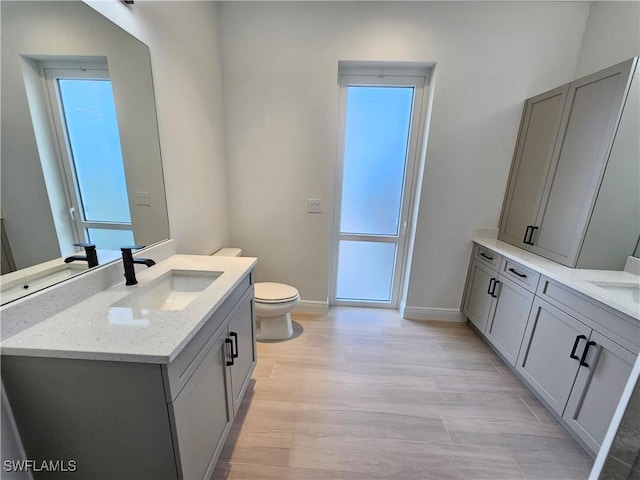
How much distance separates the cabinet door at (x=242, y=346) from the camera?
132 centimetres

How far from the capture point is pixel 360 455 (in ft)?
4.32

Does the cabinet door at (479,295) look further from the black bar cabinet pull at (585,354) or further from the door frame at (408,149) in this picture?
the black bar cabinet pull at (585,354)

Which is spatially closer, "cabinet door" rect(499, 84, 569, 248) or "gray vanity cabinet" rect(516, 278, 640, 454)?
"gray vanity cabinet" rect(516, 278, 640, 454)

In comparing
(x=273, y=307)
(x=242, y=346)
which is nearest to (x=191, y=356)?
(x=242, y=346)

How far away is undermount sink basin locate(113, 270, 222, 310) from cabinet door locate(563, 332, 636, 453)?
1986 mm

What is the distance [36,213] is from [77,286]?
1.02 ft

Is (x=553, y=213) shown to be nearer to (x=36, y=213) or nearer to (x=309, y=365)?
(x=309, y=365)

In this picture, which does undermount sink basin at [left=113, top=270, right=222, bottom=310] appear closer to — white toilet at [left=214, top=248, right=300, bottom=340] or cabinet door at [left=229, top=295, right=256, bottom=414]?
cabinet door at [left=229, top=295, right=256, bottom=414]

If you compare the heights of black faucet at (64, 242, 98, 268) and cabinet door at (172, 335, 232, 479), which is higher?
black faucet at (64, 242, 98, 268)

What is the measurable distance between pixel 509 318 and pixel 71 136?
2777 mm

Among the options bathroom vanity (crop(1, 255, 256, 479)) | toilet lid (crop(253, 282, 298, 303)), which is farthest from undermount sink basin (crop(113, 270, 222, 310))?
toilet lid (crop(253, 282, 298, 303))

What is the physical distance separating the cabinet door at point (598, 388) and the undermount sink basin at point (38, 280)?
2438 millimetres

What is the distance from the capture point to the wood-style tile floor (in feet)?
4.17

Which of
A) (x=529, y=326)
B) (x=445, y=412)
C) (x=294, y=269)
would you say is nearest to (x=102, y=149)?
(x=294, y=269)
